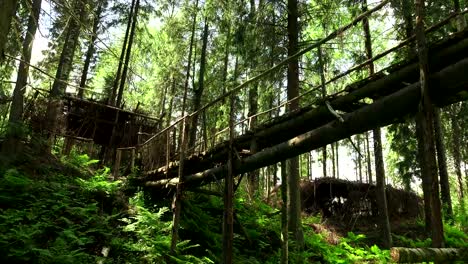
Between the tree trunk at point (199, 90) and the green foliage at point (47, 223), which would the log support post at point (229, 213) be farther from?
the tree trunk at point (199, 90)

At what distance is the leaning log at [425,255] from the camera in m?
2.71

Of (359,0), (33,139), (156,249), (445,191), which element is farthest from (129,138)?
(445,191)

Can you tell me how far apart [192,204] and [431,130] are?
10.3 m

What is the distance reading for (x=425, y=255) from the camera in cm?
284

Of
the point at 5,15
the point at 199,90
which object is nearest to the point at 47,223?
the point at 5,15

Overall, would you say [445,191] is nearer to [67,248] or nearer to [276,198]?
[276,198]

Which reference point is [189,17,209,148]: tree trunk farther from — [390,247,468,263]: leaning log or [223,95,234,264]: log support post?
[390,247,468,263]: leaning log

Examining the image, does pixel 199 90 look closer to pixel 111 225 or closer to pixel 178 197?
pixel 111 225

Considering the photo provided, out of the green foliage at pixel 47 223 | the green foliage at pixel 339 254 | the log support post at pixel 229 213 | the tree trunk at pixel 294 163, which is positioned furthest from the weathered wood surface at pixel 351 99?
the green foliage at pixel 339 254

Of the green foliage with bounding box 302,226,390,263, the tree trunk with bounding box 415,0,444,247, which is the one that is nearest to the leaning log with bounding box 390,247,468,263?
the tree trunk with bounding box 415,0,444,247

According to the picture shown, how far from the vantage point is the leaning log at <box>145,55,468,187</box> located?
14.4 ft

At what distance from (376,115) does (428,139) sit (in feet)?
3.91

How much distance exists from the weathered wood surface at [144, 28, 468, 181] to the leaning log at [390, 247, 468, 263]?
2215 mm

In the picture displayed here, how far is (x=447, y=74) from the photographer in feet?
14.4
